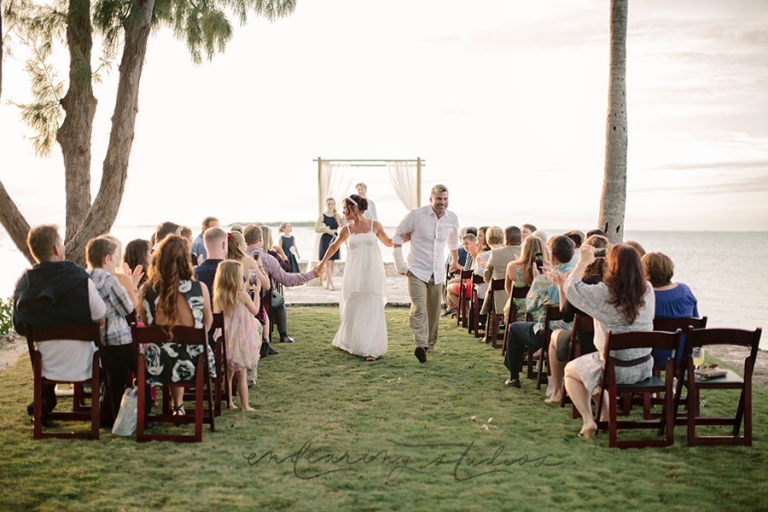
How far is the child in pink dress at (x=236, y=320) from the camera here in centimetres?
545

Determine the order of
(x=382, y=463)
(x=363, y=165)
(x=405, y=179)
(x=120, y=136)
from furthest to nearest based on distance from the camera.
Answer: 1. (x=405, y=179)
2. (x=363, y=165)
3. (x=120, y=136)
4. (x=382, y=463)

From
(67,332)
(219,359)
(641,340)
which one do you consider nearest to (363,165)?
(219,359)

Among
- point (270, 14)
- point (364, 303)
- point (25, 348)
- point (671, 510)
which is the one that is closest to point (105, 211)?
point (25, 348)

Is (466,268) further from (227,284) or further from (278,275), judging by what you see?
(227,284)

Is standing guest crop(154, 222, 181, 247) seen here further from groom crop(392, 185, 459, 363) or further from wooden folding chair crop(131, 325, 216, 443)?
groom crop(392, 185, 459, 363)

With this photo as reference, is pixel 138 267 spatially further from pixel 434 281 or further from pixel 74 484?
pixel 434 281

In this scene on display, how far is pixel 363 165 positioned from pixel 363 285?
7787mm

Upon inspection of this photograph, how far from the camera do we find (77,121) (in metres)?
11.1

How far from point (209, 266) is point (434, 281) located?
8.63 ft

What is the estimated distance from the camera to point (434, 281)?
750 cm

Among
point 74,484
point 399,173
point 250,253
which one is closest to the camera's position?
point 74,484

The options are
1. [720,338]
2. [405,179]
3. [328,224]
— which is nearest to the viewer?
[720,338]

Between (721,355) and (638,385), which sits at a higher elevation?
(638,385)

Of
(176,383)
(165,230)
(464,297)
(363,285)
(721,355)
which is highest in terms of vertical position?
(165,230)
